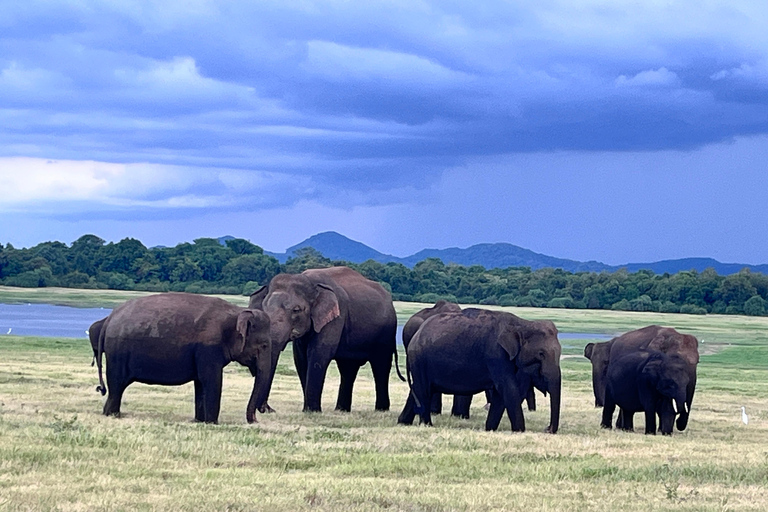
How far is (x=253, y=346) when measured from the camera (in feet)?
70.7

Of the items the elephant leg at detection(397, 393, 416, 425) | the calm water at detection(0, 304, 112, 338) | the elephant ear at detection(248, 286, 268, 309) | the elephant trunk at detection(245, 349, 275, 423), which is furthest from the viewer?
the calm water at detection(0, 304, 112, 338)

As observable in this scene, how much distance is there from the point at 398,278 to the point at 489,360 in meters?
128

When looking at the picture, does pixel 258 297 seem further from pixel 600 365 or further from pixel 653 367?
pixel 600 365

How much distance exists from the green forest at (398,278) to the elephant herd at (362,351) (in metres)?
106

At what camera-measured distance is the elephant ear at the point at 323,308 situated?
2500cm

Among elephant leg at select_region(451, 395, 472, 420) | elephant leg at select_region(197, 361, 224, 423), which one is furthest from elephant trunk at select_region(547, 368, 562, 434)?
elephant leg at select_region(197, 361, 224, 423)

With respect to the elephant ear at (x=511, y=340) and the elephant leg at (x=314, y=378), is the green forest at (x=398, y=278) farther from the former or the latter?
the elephant ear at (x=511, y=340)

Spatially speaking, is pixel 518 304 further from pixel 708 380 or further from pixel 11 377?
pixel 11 377

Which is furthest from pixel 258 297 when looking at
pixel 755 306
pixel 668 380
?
pixel 755 306

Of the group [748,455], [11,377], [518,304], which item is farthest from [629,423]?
[518,304]

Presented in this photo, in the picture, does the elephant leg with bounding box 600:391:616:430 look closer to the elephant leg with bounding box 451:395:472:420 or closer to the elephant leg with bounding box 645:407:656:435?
the elephant leg with bounding box 645:407:656:435

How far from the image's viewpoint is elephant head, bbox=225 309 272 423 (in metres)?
21.2

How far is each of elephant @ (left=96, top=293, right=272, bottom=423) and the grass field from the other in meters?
0.71

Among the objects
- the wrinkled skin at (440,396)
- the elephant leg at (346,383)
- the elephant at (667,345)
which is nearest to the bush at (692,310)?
→ the wrinkled skin at (440,396)
